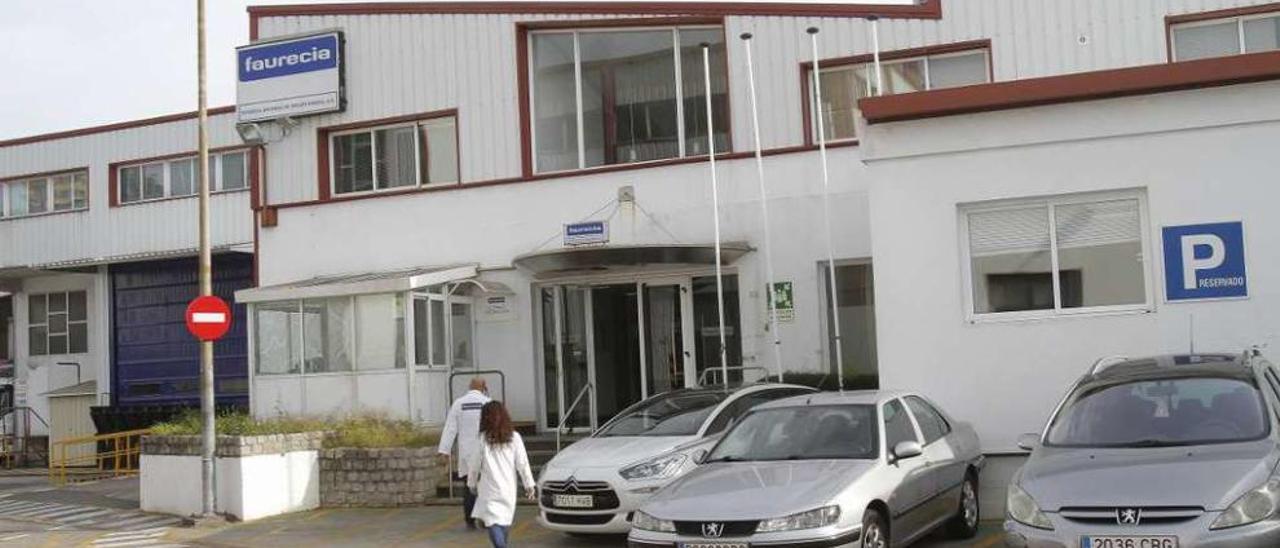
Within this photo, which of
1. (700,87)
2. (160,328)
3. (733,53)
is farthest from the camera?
(160,328)

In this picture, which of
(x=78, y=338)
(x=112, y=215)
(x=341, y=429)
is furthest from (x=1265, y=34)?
(x=78, y=338)

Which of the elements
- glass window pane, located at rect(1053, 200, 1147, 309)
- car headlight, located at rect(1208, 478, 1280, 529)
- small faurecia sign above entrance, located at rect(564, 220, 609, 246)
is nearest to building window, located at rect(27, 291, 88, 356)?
small faurecia sign above entrance, located at rect(564, 220, 609, 246)

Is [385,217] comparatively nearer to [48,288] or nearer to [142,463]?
[142,463]

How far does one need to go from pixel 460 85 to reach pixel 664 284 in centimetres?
491

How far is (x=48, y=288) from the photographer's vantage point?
1200 inches

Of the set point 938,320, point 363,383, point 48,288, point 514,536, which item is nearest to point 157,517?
point 363,383

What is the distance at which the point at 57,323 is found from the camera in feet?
99.5

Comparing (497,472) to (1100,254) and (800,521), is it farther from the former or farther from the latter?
(1100,254)

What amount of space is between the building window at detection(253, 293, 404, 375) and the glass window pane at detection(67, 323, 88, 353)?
12485 millimetres

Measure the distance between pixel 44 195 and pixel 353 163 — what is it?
12219 millimetres

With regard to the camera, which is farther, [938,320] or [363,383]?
[363,383]

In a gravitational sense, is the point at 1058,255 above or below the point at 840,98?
below

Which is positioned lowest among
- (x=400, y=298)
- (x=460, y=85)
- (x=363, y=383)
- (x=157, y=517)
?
(x=157, y=517)

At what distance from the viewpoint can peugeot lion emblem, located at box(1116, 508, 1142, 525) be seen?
731 centimetres
